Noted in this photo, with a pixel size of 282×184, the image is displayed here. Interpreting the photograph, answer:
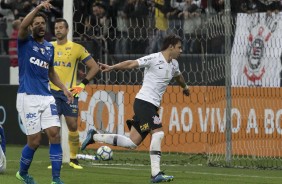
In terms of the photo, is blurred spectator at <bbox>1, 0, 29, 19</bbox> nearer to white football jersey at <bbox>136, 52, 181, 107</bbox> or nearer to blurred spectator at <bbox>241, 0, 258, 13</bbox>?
blurred spectator at <bbox>241, 0, 258, 13</bbox>

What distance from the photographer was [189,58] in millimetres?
18062

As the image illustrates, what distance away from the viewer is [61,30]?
14.3 m

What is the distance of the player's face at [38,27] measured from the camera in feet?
35.7

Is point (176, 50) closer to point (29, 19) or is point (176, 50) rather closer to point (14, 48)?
point (29, 19)

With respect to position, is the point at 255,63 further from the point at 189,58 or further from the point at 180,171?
the point at 180,171

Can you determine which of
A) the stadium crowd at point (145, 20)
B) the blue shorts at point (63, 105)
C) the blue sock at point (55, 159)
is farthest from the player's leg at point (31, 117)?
the stadium crowd at point (145, 20)

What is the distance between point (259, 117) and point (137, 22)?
3.06 metres

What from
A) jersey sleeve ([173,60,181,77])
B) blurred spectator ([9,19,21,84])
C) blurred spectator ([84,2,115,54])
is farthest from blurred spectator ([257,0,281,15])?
blurred spectator ([9,19,21,84])

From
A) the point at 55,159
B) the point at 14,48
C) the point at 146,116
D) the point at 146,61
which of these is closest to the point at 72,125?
the point at 146,116

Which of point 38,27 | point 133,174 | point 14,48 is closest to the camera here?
point 38,27

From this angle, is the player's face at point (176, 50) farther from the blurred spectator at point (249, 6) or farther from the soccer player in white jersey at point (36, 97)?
the blurred spectator at point (249, 6)

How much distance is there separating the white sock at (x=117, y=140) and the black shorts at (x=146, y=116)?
0.66m

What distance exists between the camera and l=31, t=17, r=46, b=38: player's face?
10883 millimetres

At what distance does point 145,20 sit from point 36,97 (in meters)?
6.87
